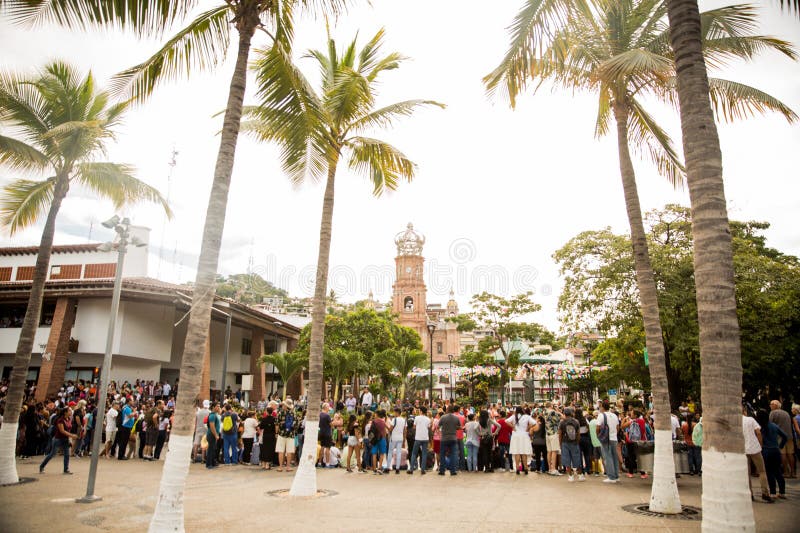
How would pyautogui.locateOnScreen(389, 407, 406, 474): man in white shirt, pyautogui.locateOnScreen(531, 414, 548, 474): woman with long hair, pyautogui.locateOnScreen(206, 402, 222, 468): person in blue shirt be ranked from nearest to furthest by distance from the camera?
pyautogui.locateOnScreen(389, 407, 406, 474): man in white shirt
pyautogui.locateOnScreen(531, 414, 548, 474): woman with long hair
pyautogui.locateOnScreen(206, 402, 222, 468): person in blue shirt

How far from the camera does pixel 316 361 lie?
10.2 meters

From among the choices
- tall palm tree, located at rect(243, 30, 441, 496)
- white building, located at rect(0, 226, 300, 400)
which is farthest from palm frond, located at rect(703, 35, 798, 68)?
white building, located at rect(0, 226, 300, 400)

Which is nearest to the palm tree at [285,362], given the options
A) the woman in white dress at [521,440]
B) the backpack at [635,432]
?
the woman in white dress at [521,440]

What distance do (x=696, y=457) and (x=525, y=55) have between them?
39.6 feet

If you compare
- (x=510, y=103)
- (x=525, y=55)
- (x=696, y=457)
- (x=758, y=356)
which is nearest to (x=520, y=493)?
(x=696, y=457)

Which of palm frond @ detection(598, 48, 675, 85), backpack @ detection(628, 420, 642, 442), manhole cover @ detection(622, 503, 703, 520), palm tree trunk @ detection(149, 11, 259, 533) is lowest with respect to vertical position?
manhole cover @ detection(622, 503, 703, 520)

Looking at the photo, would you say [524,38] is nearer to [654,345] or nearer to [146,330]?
[654,345]

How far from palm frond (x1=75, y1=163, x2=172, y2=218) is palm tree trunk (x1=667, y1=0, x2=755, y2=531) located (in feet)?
37.1

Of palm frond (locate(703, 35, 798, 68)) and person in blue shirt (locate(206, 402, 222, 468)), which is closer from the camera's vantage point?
palm frond (locate(703, 35, 798, 68))

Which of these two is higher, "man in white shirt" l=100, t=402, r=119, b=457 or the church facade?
the church facade

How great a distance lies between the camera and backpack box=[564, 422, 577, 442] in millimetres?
12555

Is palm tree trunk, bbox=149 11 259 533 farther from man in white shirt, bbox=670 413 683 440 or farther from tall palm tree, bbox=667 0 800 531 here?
man in white shirt, bbox=670 413 683 440

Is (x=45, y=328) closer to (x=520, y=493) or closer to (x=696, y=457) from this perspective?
(x=520, y=493)

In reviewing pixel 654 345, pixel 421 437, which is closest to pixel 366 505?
pixel 421 437
